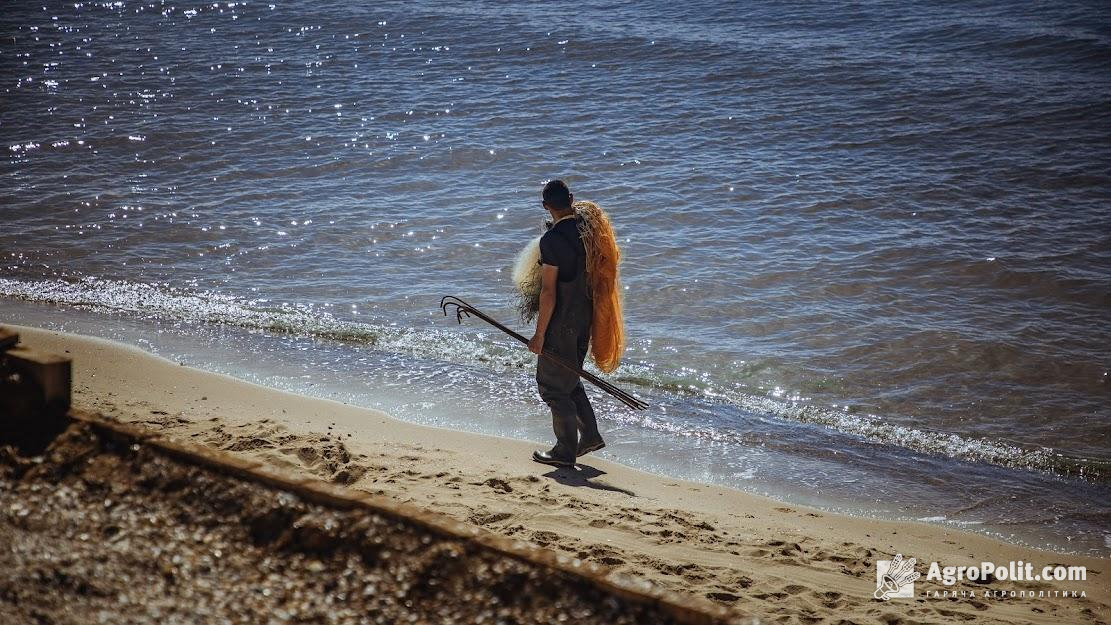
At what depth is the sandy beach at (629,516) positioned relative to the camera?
183 inches

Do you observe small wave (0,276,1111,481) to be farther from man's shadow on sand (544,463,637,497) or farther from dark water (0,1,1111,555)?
man's shadow on sand (544,463,637,497)

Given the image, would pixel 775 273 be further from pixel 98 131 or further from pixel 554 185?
pixel 98 131

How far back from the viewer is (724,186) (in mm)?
12656

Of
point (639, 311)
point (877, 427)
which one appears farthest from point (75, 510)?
point (639, 311)

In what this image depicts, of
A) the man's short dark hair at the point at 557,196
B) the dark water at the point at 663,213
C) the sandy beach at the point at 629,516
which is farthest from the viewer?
the dark water at the point at 663,213

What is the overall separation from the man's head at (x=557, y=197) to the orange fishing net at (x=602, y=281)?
0.11 m

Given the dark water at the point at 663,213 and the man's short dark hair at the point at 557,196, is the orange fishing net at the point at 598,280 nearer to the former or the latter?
the man's short dark hair at the point at 557,196

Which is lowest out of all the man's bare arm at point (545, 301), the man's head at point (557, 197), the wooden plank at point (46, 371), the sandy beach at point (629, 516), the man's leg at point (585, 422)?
the sandy beach at point (629, 516)

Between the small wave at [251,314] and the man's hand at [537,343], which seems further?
the small wave at [251,314]

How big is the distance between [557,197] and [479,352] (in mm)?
2917

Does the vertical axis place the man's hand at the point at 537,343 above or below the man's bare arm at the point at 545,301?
below

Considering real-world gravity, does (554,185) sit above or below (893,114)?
below

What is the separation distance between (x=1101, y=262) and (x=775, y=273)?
3.46 meters

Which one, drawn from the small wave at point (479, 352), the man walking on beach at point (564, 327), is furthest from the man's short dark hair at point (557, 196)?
the small wave at point (479, 352)
